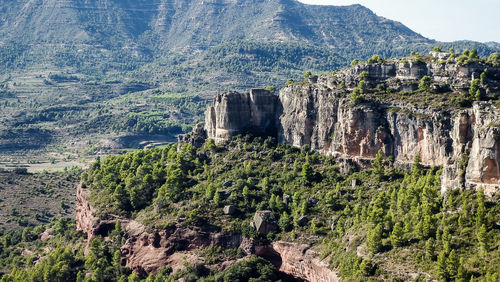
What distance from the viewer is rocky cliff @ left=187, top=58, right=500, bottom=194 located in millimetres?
76250

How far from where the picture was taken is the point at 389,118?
93.6 meters

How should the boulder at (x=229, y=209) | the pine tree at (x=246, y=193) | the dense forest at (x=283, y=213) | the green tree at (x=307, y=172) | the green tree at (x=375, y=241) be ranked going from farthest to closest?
the green tree at (x=307, y=172)
the pine tree at (x=246, y=193)
the boulder at (x=229, y=209)
the green tree at (x=375, y=241)
the dense forest at (x=283, y=213)

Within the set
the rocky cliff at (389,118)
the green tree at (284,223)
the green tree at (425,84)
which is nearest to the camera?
the rocky cliff at (389,118)

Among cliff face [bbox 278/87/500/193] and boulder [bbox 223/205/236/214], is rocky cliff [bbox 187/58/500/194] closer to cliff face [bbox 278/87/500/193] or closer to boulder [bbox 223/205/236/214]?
cliff face [bbox 278/87/500/193]

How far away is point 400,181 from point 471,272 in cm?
2677

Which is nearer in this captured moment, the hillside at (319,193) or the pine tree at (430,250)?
Answer: the pine tree at (430,250)

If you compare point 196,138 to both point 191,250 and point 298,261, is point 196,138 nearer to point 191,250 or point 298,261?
point 191,250

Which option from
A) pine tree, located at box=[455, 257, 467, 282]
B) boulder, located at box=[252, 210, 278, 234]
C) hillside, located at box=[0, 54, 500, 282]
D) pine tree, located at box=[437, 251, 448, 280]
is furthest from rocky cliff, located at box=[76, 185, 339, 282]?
pine tree, located at box=[455, 257, 467, 282]

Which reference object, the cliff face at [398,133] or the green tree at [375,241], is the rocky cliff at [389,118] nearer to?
the cliff face at [398,133]

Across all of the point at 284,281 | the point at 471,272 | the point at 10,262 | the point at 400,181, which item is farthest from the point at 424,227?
the point at 10,262

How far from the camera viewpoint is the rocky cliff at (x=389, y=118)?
3002 inches

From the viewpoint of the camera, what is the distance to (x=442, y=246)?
70.1m

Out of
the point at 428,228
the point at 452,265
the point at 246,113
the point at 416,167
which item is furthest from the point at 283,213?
the point at 452,265

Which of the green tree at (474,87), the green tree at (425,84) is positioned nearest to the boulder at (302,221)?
the green tree at (425,84)
